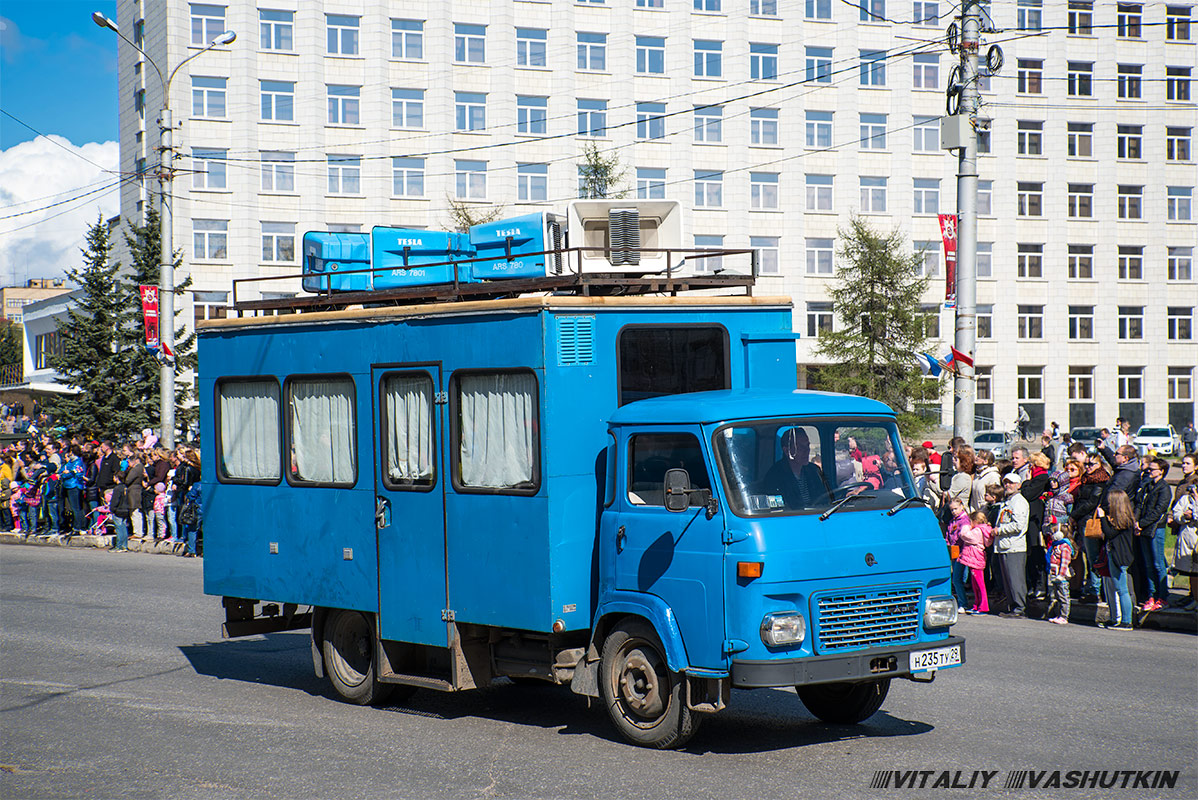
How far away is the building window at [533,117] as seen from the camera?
5450 cm

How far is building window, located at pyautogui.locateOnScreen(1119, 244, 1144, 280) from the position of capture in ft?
204

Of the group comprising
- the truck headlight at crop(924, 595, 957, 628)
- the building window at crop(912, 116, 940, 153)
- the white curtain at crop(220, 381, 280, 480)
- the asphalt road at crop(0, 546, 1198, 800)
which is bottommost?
the asphalt road at crop(0, 546, 1198, 800)

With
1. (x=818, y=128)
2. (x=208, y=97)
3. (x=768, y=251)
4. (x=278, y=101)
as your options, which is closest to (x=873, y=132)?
(x=818, y=128)

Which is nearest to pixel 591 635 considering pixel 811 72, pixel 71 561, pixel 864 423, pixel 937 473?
pixel 864 423

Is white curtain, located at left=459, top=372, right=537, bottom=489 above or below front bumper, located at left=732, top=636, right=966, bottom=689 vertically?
above

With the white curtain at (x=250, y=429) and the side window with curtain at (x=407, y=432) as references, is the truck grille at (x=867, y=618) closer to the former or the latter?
the side window with curtain at (x=407, y=432)

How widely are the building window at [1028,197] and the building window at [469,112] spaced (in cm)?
2577

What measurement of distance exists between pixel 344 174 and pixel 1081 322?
35.8 m

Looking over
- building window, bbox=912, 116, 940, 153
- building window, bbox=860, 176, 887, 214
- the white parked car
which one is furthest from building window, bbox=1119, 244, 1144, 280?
building window, bbox=860, 176, 887, 214

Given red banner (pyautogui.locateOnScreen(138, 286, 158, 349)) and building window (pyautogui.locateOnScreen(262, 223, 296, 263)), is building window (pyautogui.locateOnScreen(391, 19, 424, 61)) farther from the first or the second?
red banner (pyautogui.locateOnScreen(138, 286, 158, 349))

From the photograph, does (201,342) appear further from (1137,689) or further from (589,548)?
(1137,689)

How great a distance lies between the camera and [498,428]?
855cm

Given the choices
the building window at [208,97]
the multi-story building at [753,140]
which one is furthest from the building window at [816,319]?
the building window at [208,97]

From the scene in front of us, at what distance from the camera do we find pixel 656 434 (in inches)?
314
